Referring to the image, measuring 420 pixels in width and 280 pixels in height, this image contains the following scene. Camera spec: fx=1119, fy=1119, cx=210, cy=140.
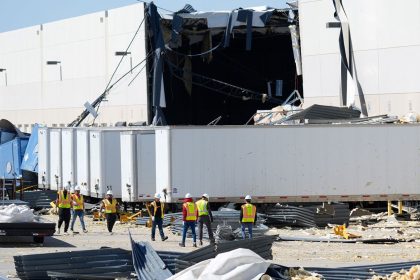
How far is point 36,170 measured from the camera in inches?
1897

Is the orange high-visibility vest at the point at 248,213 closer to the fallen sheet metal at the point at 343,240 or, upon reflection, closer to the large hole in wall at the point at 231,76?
the fallen sheet metal at the point at 343,240

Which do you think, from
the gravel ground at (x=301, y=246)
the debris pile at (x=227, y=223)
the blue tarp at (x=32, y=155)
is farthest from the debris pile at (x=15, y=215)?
the blue tarp at (x=32, y=155)

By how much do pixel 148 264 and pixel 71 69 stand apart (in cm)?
4604

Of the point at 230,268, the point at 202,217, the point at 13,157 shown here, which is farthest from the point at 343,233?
the point at 13,157

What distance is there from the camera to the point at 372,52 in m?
46.6

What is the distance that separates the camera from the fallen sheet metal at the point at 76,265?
2127 cm

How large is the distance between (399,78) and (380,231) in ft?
45.4

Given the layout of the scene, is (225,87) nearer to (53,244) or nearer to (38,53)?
(38,53)

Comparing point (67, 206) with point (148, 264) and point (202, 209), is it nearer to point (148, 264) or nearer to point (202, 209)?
point (202, 209)

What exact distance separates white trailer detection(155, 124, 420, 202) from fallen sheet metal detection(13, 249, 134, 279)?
12219 mm

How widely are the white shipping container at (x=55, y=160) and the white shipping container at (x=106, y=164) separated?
478cm

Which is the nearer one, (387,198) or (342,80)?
(387,198)

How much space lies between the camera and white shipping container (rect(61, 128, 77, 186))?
1640 inches

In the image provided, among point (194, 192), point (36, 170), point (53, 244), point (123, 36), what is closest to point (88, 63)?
point (123, 36)
